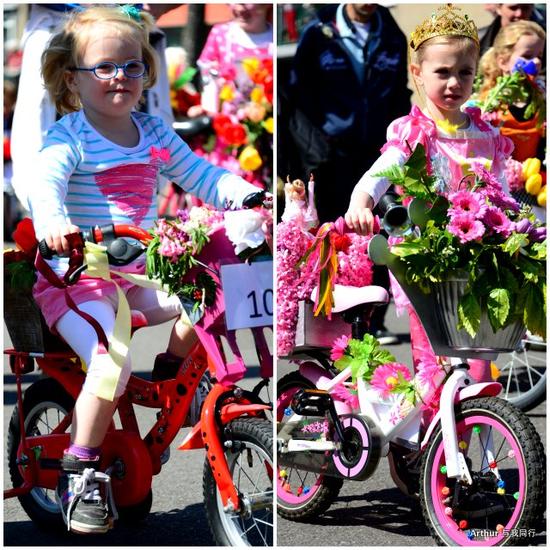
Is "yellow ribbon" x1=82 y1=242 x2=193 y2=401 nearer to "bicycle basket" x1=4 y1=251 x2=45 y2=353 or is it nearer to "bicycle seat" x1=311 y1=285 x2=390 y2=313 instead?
"bicycle basket" x1=4 y1=251 x2=45 y2=353

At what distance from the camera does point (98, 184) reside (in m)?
4.27

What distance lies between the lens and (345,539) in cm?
439

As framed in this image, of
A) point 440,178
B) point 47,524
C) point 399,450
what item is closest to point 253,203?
point 440,178

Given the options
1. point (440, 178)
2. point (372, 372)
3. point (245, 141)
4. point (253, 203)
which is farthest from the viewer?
point (245, 141)

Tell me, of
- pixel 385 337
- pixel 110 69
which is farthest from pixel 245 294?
pixel 385 337

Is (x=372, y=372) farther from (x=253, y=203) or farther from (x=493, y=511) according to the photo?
(x=253, y=203)

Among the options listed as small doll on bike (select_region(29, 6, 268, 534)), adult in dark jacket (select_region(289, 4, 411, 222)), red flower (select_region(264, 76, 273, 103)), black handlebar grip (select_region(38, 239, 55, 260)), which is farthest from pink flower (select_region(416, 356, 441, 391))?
red flower (select_region(264, 76, 273, 103))

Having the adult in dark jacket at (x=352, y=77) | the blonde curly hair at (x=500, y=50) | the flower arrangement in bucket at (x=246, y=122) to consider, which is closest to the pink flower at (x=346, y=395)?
the adult in dark jacket at (x=352, y=77)

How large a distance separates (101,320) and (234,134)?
490 cm

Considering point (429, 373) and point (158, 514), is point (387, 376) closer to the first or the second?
point (429, 373)

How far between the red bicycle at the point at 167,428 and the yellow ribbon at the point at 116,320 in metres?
0.06

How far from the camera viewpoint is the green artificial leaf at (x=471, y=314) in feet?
12.9

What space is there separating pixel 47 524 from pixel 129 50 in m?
1.68

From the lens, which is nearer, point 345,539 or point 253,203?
point 253,203
